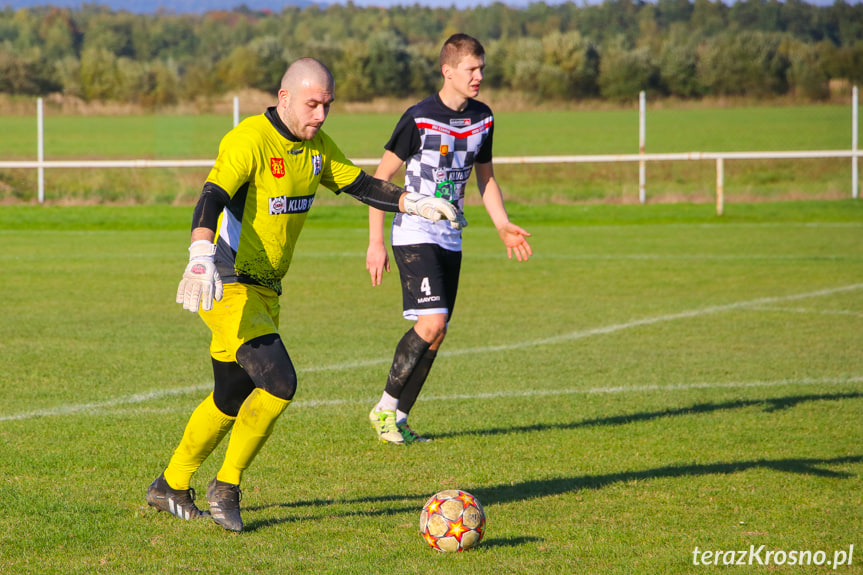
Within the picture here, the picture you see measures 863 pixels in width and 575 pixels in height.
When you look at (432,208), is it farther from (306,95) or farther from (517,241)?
(517,241)

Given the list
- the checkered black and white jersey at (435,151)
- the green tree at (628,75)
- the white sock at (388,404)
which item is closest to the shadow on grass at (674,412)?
the white sock at (388,404)

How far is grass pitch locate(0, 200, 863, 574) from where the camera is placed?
4777 mm

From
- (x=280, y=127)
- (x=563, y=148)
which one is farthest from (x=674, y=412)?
(x=563, y=148)

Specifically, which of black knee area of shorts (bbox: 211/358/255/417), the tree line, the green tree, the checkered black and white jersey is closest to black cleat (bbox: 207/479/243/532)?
black knee area of shorts (bbox: 211/358/255/417)

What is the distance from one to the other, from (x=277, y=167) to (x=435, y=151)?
2141 mm

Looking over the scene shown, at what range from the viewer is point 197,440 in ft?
16.9

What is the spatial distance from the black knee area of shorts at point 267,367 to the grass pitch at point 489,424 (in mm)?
695

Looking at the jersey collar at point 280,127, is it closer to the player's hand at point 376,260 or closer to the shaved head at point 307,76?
the shaved head at point 307,76

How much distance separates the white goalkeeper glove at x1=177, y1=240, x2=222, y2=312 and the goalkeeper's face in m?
0.82

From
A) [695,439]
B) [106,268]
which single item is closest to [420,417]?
[695,439]

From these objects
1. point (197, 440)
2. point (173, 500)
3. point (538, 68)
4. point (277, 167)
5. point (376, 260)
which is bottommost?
point (173, 500)

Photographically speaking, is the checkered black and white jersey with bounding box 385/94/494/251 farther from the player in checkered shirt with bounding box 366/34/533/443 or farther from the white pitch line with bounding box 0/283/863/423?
the white pitch line with bounding box 0/283/863/423

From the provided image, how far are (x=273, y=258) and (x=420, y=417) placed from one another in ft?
8.94

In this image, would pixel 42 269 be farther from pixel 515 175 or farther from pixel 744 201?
pixel 515 175
